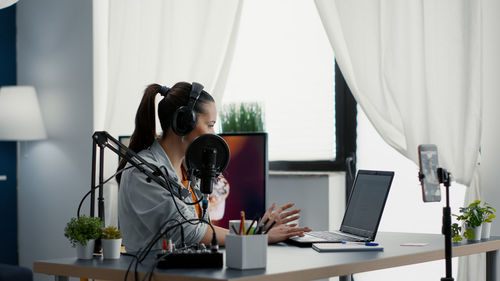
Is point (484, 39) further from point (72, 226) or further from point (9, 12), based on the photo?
point (9, 12)

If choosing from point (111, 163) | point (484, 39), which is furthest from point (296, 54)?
point (111, 163)

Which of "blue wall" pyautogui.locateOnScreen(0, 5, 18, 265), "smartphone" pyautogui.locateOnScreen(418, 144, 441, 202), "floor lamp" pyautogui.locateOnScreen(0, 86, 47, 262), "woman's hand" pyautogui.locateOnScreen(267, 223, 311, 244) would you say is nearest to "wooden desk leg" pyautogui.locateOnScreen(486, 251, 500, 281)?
"smartphone" pyautogui.locateOnScreen(418, 144, 441, 202)

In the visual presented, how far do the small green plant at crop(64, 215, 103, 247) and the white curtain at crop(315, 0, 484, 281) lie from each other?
5.38ft

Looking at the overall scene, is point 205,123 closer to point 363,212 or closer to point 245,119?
point 363,212

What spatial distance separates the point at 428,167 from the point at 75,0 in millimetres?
2935

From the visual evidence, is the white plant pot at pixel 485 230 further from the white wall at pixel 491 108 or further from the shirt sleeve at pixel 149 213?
the shirt sleeve at pixel 149 213

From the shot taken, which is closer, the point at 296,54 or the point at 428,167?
the point at 428,167

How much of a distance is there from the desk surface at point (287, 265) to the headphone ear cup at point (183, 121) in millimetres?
470

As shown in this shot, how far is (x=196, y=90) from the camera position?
83.4 inches

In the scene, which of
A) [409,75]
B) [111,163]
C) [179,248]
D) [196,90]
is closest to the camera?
[179,248]

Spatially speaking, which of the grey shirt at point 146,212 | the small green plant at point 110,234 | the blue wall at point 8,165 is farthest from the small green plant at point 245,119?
the blue wall at point 8,165

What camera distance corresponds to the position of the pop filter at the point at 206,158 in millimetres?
1813

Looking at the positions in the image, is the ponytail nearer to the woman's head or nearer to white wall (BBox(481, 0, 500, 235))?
the woman's head

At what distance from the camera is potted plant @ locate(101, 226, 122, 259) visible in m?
1.74
